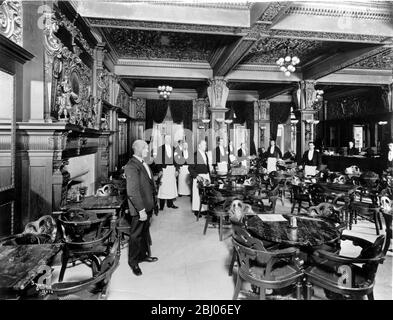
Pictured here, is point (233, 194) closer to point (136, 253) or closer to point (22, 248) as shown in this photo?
point (136, 253)

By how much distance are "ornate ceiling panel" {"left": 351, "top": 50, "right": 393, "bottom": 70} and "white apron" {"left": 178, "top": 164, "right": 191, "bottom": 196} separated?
673 centimetres

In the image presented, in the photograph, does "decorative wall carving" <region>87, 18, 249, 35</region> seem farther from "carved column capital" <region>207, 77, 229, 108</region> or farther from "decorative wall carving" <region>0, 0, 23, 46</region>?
"carved column capital" <region>207, 77, 229, 108</region>

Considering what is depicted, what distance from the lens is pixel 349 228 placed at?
512 cm

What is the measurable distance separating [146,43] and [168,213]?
4414 mm

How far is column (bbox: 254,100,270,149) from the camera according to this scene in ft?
42.5

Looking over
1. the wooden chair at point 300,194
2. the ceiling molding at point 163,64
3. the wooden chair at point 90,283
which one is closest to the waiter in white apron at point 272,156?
the ceiling molding at point 163,64

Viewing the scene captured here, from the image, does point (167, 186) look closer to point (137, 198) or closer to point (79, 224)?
point (137, 198)

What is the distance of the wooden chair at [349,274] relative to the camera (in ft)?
7.05

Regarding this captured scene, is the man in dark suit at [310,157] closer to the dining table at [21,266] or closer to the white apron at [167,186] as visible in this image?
the white apron at [167,186]

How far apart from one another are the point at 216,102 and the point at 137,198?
19.9ft

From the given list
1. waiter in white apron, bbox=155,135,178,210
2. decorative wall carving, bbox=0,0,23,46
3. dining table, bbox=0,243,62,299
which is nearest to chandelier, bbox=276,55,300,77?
waiter in white apron, bbox=155,135,178,210

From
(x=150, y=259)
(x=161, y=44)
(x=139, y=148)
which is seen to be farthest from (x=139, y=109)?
(x=150, y=259)

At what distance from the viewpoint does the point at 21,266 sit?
5.97 feet
